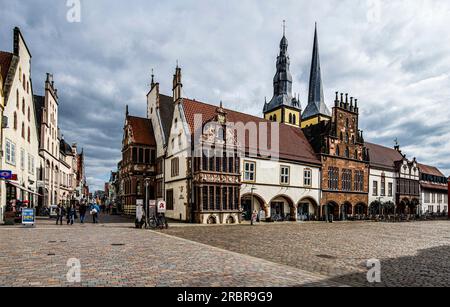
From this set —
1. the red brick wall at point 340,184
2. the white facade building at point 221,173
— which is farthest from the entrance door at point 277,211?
the red brick wall at point 340,184

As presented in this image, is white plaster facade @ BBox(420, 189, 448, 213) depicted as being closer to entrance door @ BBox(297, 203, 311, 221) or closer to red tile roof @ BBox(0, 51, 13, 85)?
entrance door @ BBox(297, 203, 311, 221)

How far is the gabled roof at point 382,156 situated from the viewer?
5559cm

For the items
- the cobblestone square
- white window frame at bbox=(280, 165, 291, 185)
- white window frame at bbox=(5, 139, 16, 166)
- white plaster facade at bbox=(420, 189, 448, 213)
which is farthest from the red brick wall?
white window frame at bbox=(5, 139, 16, 166)

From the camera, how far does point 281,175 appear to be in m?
38.9

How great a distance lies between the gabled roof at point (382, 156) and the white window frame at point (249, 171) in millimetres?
26072

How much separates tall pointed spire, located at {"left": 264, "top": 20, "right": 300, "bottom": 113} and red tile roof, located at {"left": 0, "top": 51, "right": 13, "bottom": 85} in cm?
5429

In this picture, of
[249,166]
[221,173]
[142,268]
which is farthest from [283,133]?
[142,268]

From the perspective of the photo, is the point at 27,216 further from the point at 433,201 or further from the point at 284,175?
the point at 433,201

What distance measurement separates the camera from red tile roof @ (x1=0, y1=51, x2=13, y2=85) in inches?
1124

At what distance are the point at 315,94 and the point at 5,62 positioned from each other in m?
65.1

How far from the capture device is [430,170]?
76938mm

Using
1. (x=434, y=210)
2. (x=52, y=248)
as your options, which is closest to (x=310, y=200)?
(x=52, y=248)

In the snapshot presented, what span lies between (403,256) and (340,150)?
115 feet
